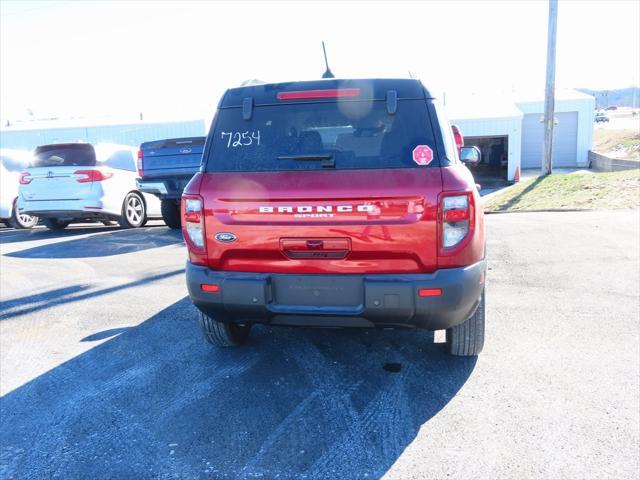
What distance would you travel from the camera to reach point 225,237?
10.9ft

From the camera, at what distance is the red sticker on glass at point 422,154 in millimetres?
3143

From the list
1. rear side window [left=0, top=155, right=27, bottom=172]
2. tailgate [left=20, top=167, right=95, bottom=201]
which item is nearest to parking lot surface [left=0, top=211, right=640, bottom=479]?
tailgate [left=20, top=167, right=95, bottom=201]

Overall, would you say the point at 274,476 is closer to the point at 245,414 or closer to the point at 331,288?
the point at 245,414

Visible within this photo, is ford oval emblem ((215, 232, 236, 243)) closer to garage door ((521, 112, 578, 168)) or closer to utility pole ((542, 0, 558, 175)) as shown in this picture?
utility pole ((542, 0, 558, 175))

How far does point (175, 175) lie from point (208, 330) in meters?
5.57

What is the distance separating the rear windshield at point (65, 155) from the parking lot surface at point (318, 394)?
438cm

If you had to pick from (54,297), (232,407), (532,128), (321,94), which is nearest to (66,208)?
(54,297)

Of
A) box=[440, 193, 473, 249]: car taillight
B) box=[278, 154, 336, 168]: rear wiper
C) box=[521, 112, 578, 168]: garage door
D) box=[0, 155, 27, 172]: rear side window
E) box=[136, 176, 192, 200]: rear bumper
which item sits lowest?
box=[521, 112, 578, 168]: garage door

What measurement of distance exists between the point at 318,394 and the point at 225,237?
1188mm

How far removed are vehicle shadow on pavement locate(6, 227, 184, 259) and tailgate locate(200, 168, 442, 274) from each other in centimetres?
543

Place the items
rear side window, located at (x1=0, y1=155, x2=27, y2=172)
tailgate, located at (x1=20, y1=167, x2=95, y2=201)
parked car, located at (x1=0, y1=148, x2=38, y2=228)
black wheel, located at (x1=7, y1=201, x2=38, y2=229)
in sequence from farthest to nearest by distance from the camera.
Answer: rear side window, located at (x1=0, y1=155, x2=27, y2=172), black wheel, located at (x1=7, y1=201, x2=38, y2=229), parked car, located at (x1=0, y1=148, x2=38, y2=228), tailgate, located at (x1=20, y1=167, x2=95, y2=201)

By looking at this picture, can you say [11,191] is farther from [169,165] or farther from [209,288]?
[209,288]

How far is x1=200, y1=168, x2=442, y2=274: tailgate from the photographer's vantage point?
10.0ft

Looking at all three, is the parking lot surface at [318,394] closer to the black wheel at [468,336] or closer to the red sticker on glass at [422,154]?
the black wheel at [468,336]
